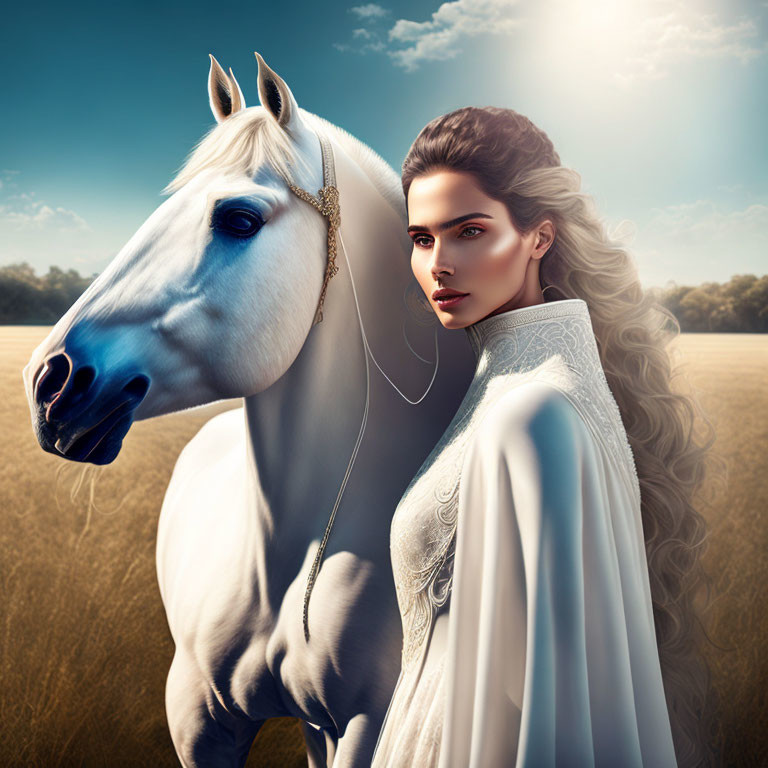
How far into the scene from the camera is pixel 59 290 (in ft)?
11.3

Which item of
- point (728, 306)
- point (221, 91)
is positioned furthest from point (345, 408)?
point (728, 306)

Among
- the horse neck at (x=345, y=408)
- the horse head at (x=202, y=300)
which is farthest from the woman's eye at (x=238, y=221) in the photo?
the horse neck at (x=345, y=408)

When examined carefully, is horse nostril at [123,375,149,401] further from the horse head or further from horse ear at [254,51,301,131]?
horse ear at [254,51,301,131]

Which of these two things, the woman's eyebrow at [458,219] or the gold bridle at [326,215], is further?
the gold bridle at [326,215]

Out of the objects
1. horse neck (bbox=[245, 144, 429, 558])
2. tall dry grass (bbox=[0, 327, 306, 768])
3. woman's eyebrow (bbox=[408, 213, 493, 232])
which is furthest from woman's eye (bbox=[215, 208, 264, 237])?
tall dry grass (bbox=[0, 327, 306, 768])

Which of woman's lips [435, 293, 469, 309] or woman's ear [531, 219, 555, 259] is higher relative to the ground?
woman's ear [531, 219, 555, 259]

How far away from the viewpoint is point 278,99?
3.00 feet

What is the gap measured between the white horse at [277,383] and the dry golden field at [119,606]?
1.01m

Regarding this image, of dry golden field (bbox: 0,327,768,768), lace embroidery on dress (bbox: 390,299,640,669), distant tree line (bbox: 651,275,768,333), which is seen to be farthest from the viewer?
distant tree line (bbox: 651,275,768,333)

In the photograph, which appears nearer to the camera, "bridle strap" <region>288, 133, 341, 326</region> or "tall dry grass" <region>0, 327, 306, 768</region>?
"bridle strap" <region>288, 133, 341, 326</region>

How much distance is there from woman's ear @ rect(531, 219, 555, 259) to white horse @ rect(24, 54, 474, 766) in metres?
0.24

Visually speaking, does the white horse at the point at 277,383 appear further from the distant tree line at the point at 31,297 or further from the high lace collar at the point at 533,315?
the distant tree line at the point at 31,297

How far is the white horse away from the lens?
86 cm

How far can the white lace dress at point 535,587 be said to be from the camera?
639 millimetres
